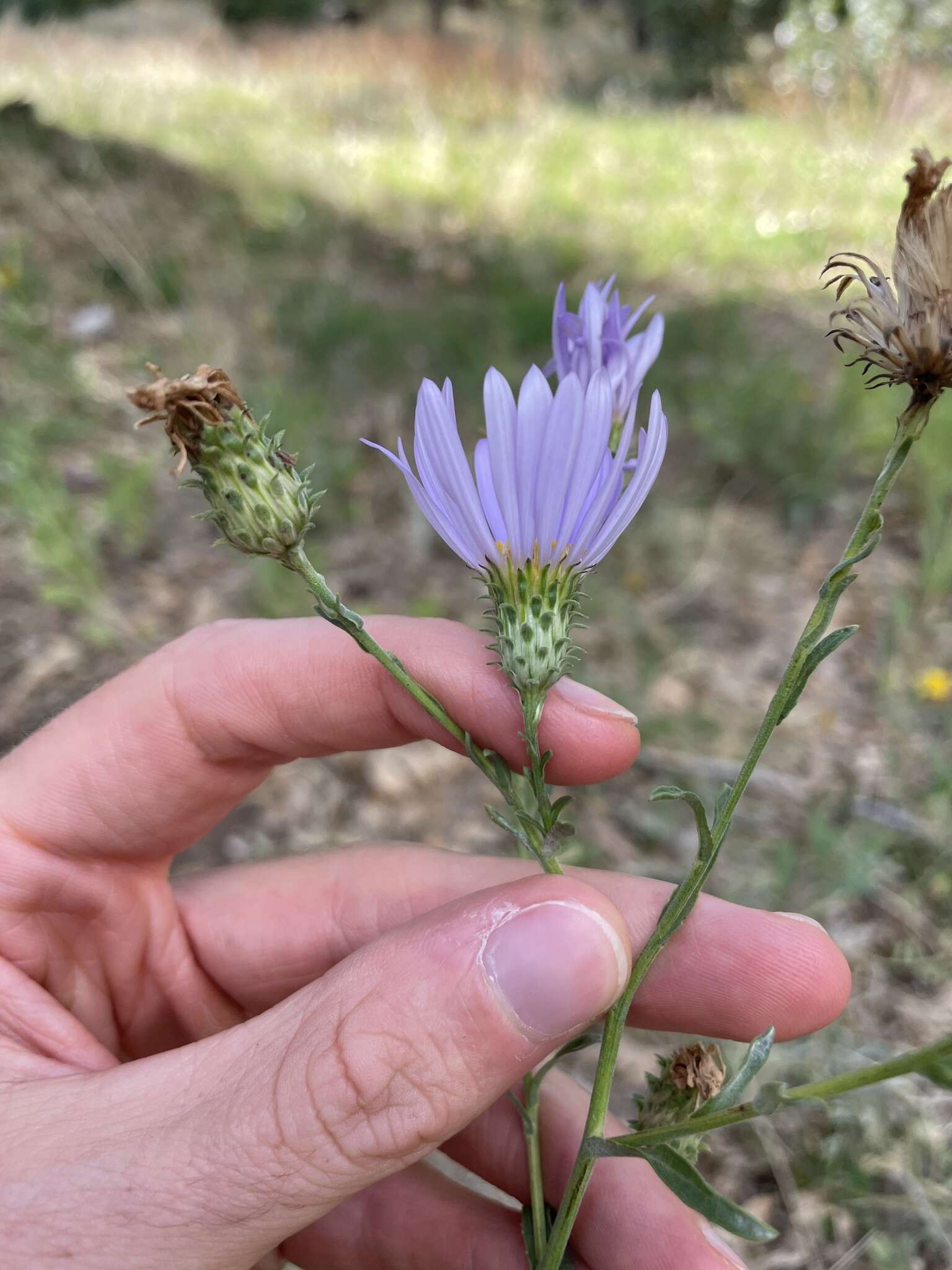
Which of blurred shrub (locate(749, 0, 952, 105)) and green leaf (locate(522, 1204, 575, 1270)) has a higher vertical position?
blurred shrub (locate(749, 0, 952, 105))

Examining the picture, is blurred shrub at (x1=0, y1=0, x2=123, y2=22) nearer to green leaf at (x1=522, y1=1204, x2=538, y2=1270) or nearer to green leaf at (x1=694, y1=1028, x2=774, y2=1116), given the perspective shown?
green leaf at (x1=522, y1=1204, x2=538, y2=1270)

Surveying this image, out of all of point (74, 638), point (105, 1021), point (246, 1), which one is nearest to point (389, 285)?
point (74, 638)

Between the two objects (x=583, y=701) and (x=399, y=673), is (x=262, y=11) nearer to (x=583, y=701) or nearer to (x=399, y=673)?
(x=583, y=701)

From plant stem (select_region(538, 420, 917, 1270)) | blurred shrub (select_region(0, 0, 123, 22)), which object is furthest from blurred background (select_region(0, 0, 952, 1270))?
blurred shrub (select_region(0, 0, 123, 22))

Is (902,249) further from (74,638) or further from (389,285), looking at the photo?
(389,285)

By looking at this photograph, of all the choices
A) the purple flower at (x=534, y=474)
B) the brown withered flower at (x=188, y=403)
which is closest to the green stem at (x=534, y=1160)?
the purple flower at (x=534, y=474)

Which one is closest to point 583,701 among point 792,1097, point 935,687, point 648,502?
point 792,1097
